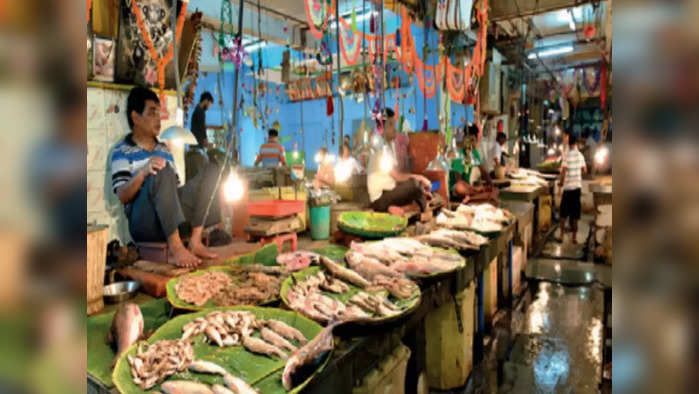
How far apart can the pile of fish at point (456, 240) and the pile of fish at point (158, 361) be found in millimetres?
2625

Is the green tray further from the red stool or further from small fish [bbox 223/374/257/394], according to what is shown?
small fish [bbox 223/374/257/394]

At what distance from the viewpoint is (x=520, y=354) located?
4.88 m

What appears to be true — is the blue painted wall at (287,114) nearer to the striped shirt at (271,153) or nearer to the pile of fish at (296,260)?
the striped shirt at (271,153)

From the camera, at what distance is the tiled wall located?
12.8 ft

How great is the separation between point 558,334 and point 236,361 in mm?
4652

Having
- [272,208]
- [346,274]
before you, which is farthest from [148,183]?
[346,274]

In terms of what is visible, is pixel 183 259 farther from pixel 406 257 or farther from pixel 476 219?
pixel 476 219

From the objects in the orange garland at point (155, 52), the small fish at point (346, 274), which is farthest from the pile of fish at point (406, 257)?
the orange garland at point (155, 52)

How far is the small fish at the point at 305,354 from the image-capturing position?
1.87m

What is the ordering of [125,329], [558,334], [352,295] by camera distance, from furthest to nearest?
[558,334] → [352,295] → [125,329]

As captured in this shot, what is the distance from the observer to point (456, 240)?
4230 mm

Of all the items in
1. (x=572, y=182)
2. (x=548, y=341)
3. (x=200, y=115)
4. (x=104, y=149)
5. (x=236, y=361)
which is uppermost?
(x=200, y=115)

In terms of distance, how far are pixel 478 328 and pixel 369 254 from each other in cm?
192

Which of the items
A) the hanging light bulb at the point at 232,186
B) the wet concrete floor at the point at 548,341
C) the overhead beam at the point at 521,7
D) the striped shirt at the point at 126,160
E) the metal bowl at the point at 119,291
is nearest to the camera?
the metal bowl at the point at 119,291
